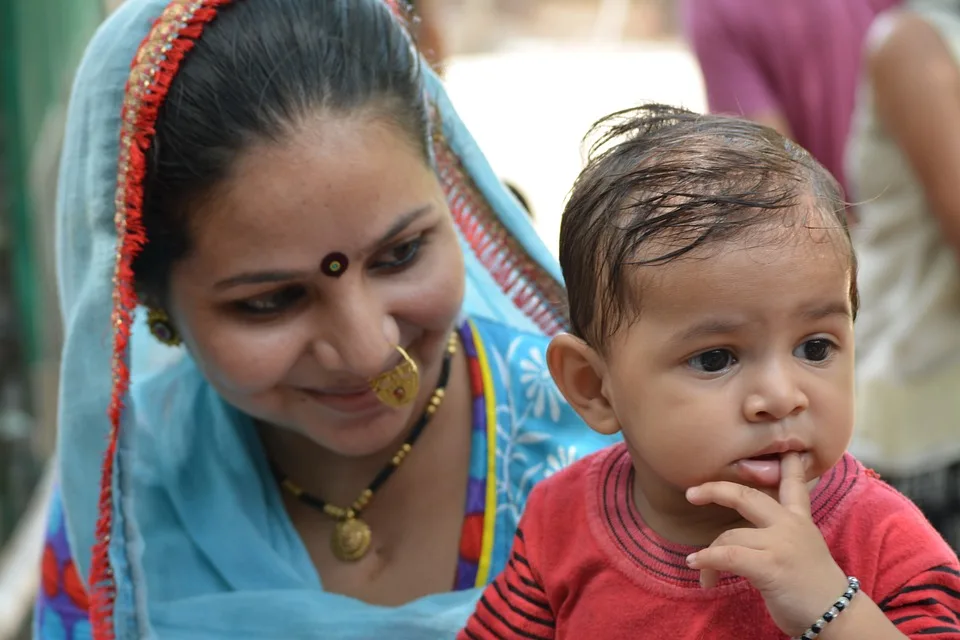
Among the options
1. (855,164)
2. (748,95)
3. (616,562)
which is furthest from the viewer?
(748,95)

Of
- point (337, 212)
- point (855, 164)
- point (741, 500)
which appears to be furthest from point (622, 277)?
point (855, 164)

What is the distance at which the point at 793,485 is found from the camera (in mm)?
1036

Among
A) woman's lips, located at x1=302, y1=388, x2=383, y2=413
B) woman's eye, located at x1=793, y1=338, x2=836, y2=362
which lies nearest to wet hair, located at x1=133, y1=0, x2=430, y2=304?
woman's lips, located at x1=302, y1=388, x2=383, y2=413

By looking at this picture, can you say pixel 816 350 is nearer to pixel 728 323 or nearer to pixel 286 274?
pixel 728 323

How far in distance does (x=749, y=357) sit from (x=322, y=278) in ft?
1.98

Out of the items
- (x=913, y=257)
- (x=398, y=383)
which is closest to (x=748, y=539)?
(x=398, y=383)

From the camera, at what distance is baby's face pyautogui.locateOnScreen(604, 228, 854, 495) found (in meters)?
1.03

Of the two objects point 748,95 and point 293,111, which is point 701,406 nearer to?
point 293,111

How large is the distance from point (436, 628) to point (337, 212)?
542 millimetres

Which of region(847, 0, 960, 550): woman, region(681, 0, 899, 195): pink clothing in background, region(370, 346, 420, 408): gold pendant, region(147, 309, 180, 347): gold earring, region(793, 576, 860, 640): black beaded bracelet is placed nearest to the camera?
region(793, 576, 860, 640): black beaded bracelet

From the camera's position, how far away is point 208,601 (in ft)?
5.46

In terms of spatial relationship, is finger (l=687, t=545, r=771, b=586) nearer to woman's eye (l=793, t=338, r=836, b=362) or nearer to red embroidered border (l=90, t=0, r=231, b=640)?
woman's eye (l=793, t=338, r=836, b=362)

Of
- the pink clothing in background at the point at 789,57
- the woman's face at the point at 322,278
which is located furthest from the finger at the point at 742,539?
the pink clothing in background at the point at 789,57

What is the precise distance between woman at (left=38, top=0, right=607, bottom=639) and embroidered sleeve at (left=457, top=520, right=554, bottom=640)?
0.29 meters
